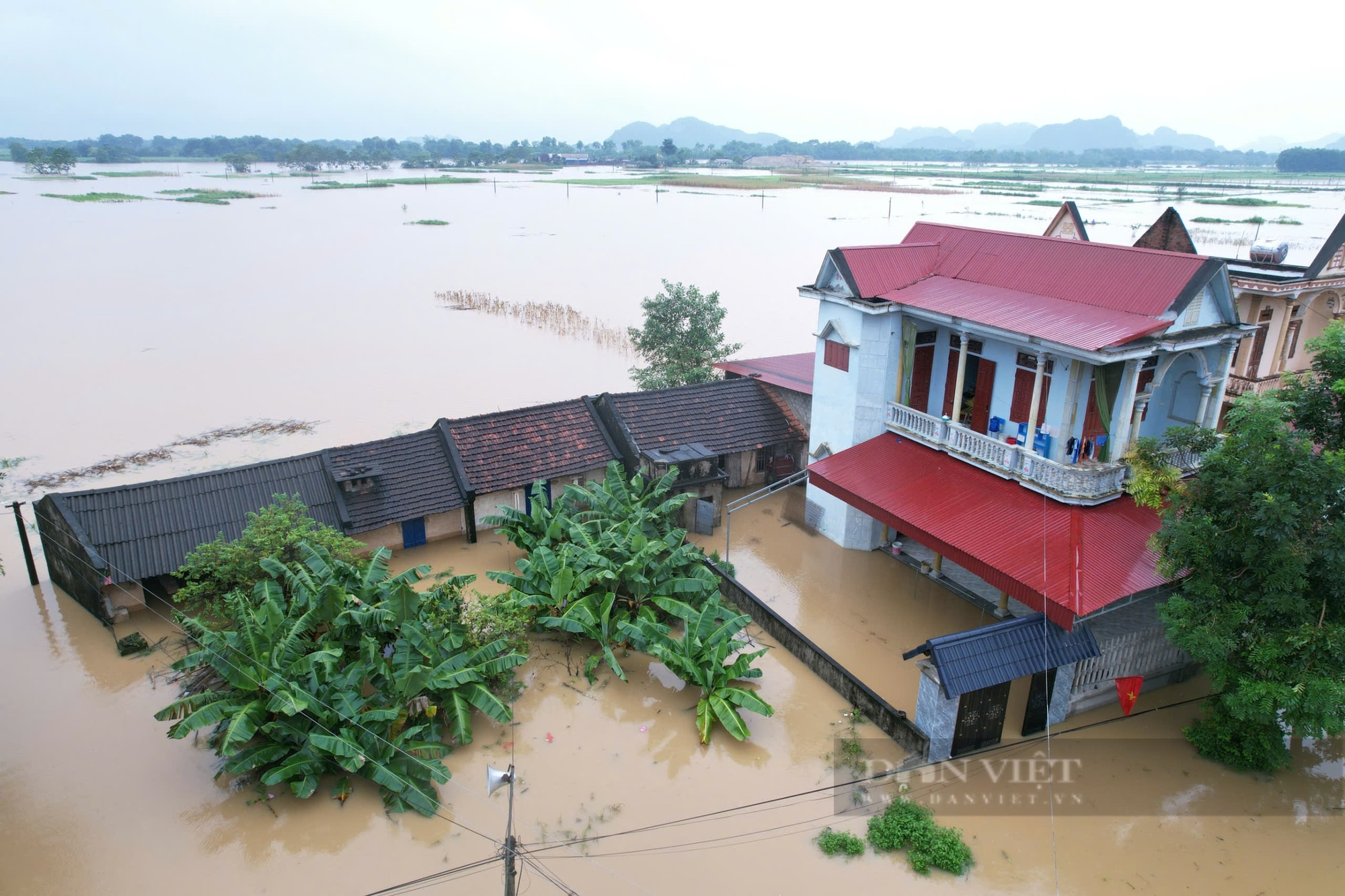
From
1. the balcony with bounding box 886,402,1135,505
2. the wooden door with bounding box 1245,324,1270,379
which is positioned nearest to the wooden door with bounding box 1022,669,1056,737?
the balcony with bounding box 886,402,1135,505

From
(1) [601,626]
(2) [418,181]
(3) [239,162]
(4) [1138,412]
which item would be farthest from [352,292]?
(3) [239,162]

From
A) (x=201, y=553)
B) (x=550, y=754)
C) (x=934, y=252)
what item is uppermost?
(x=934, y=252)

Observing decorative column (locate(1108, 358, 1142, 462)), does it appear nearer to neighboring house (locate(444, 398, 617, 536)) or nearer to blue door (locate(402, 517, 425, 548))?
neighboring house (locate(444, 398, 617, 536))

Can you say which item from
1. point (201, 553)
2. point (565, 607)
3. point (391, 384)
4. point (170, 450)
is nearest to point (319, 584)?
point (201, 553)

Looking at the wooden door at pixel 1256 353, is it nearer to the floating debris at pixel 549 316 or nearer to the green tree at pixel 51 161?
the floating debris at pixel 549 316

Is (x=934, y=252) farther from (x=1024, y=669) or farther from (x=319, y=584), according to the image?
(x=319, y=584)

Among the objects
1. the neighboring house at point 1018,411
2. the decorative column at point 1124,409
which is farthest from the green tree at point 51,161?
the decorative column at point 1124,409
